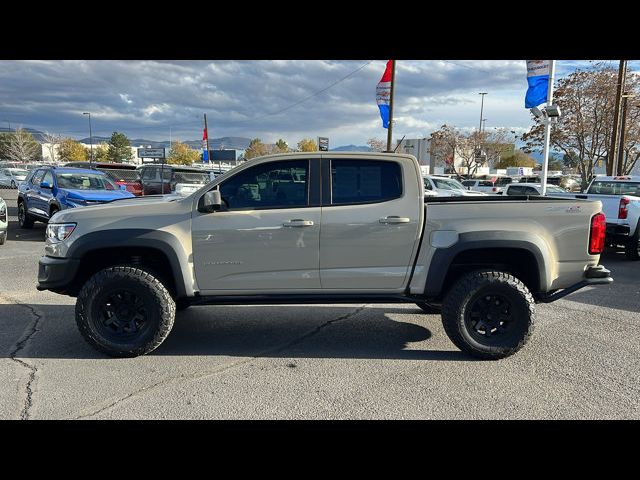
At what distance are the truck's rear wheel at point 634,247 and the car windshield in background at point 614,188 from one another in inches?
78.3

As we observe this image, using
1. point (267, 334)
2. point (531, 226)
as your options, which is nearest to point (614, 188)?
point (531, 226)

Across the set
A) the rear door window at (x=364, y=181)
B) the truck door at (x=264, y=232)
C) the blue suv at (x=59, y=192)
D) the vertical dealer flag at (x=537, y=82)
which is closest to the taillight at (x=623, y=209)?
the vertical dealer flag at (x=537, y=82)

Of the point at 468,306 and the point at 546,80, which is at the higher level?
the point at 546,80

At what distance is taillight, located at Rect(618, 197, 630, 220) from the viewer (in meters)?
8.73

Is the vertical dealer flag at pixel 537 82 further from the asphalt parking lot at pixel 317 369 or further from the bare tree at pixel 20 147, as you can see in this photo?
the bare tree at pixel 20 147

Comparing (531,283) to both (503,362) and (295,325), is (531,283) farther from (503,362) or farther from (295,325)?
(295,325)

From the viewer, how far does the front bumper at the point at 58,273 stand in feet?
13.3

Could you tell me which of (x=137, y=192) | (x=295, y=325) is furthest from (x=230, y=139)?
(x=295, y=325)

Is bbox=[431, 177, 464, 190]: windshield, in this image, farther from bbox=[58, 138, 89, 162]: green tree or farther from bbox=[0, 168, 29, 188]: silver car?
bbox=[58, 138, 89, 162]: green tree

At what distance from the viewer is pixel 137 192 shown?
15.8 meters

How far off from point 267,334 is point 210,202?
171cm

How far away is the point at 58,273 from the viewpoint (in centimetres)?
405
